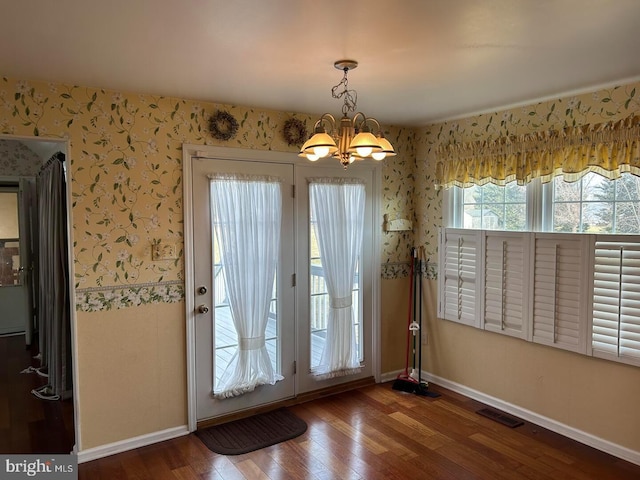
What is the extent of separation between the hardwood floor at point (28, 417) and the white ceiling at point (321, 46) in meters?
2.53

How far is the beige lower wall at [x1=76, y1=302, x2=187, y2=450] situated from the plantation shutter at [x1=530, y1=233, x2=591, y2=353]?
106 inches

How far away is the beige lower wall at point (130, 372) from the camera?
315cm

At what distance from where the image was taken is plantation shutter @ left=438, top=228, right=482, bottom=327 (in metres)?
4.03

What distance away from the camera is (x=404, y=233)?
469cm

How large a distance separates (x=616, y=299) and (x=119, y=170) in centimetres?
344

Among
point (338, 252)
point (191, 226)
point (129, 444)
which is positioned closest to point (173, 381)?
point (129, 444)

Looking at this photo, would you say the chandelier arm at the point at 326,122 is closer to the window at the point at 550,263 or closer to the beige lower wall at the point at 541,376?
the window at the point at 550,263

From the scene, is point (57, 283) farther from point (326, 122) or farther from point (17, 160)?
point (17, 160)

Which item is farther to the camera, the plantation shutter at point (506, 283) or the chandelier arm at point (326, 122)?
the plantation shutter at point (506, 283)

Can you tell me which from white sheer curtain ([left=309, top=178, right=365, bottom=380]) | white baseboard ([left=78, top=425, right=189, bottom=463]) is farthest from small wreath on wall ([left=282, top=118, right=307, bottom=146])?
white baseboard ([left=78, top=425, right=189, bottom=463])

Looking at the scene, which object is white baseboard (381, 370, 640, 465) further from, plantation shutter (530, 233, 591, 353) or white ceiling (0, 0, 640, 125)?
white ceiling (0, 0, 640, 125)

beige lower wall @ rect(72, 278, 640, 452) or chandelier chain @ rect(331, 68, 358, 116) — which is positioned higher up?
chandelier chain @ rect(331, 68, 358, 116)

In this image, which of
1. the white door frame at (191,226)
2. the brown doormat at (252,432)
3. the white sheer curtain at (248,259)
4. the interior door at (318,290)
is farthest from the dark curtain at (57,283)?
the interior door at (318,290)

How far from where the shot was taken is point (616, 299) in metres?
3.08
